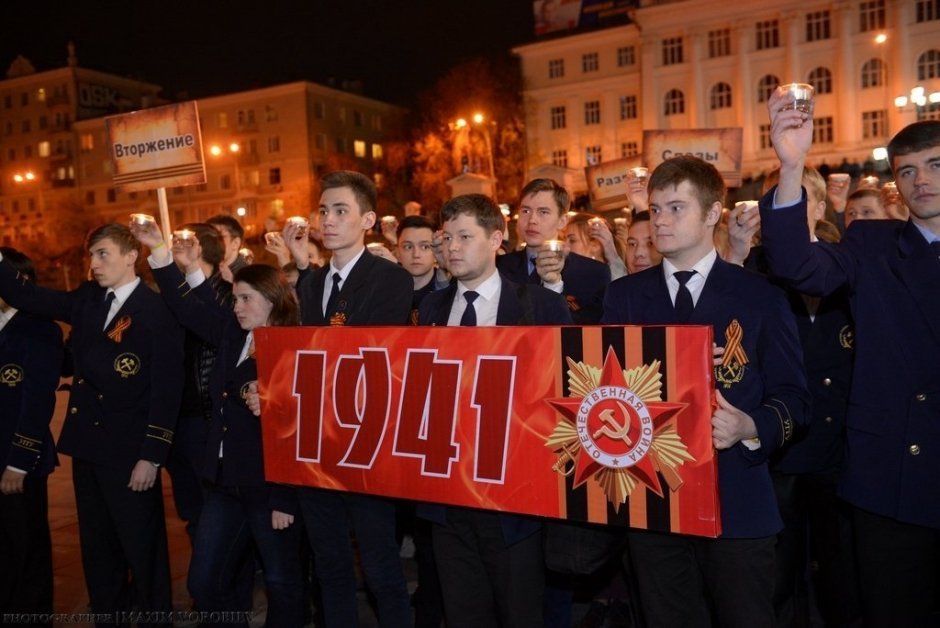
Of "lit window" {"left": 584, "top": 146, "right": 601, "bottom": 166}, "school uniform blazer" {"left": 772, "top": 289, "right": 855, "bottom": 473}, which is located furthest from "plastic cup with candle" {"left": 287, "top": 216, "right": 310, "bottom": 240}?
"lit window" {"left": 584, "top": 146, "right": 601, "bottom": 166}

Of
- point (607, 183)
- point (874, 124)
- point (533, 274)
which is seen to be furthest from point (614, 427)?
point (874, 124)

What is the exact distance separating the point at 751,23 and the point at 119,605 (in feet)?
192

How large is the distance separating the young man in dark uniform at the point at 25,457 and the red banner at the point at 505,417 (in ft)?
6.53

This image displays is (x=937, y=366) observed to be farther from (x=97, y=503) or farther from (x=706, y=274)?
(x=97, y=503)

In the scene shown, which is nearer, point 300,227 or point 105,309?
point 105,309

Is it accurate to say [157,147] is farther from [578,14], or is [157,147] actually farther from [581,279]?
[578,14]

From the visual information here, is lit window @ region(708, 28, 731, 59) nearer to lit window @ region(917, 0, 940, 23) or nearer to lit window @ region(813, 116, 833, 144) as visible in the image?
lit window @ region(813, 116, 833, 144)

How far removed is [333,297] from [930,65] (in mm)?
56331

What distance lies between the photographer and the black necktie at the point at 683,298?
3.32 meters

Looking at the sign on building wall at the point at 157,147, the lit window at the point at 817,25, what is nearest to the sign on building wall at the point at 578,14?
the lit window at the point at 817,25

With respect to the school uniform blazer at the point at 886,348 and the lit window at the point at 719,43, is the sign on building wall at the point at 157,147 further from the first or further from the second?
the lit window at the point at 719,43

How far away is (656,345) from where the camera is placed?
3.02m

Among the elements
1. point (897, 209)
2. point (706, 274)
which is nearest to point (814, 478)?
point (706, 274)

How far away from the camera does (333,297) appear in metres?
4.45
